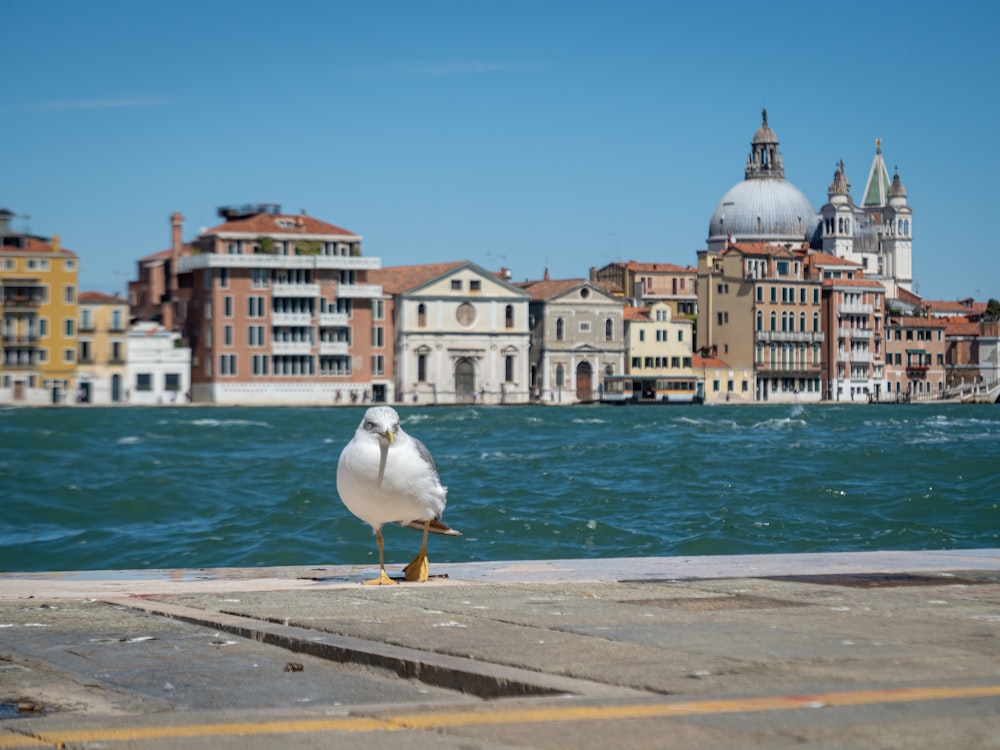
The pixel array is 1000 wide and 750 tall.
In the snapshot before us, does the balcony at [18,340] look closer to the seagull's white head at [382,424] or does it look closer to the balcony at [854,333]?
the balcony at [854,333]

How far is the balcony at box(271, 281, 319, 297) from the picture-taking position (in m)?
90.1

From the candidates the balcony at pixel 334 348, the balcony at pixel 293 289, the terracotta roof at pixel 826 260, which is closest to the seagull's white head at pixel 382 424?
the balcony at pixel 293 289

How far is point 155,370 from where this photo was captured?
8938 centimetres

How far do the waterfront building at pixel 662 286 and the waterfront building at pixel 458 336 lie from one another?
47.8 feet

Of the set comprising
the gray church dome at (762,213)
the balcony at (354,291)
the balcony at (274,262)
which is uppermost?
the gray church dome at (762,213)

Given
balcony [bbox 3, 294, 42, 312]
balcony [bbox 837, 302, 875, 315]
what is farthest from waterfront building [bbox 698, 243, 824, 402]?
balcony [bbox 3, 294, 42, 312]

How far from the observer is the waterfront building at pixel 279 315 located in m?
89.1

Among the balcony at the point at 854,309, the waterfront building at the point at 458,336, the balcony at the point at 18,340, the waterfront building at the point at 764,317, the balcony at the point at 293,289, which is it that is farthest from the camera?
the balcony at the point at 854,309

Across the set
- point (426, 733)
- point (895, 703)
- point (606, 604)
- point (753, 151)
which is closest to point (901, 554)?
point (606, 604)

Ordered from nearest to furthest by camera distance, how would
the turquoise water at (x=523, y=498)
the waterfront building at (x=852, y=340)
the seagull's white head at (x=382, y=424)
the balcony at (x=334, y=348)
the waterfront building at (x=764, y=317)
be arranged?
the seagull's white head at (x=382, y=424) < the turquoise water at (x=523, y=498) < the balcony at (x=334, y=348) < the waterfront building at (x=764, y=317) < the waterfront building at (x=852, y=340)

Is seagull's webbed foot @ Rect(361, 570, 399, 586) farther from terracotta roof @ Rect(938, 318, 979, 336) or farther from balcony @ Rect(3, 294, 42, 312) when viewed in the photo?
terracotta roof @ Rect(938, 318, 979, 336)

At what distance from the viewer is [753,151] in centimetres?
14125

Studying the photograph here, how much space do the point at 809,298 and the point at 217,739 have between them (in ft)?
358

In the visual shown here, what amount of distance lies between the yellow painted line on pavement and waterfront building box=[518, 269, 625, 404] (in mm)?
95649
